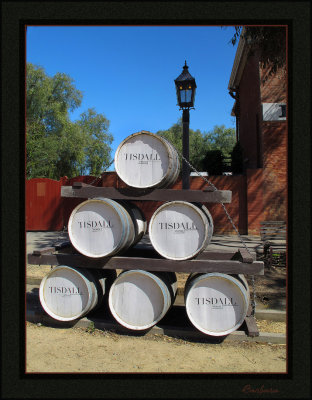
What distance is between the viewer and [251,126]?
14.8 meters

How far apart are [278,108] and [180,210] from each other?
31.2 ft

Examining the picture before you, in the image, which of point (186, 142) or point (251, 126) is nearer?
point (186, 142)

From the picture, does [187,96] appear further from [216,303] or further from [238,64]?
[238,64]

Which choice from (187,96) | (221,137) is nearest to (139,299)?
(187,96)

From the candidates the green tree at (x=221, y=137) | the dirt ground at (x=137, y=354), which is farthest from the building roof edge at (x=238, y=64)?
the green tree at (x=221, y=137)

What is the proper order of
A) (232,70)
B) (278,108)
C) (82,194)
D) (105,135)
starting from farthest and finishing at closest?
(105,135)
(232,70)
(278,108)
(82,194)

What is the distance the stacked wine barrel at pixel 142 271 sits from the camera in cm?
363

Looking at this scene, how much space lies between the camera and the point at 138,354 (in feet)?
11.3

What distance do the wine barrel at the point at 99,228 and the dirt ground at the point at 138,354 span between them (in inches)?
39.6

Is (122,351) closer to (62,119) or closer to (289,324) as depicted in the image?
(289,324)

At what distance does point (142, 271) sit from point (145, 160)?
1.32 metres

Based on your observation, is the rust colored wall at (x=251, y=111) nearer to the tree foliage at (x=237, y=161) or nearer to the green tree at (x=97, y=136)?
the tree foliage at (x=237, y=161)

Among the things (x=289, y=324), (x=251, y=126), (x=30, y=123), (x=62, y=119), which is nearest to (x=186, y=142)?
(x=289, y=324)

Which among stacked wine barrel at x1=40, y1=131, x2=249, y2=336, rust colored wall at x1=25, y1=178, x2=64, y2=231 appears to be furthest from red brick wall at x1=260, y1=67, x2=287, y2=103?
stacked wine barrel at x1=40, y1=131, x2=249, y2=336
